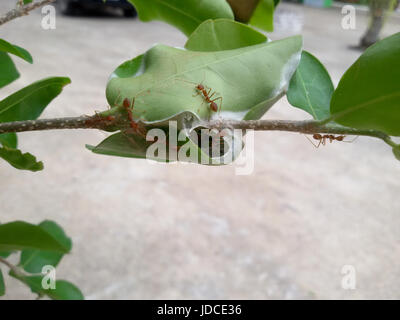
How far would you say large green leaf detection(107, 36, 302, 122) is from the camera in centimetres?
25

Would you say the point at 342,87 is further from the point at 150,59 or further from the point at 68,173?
the point at 68,173

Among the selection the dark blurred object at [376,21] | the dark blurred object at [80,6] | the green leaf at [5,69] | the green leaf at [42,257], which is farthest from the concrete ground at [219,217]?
the dark blurred object at [80,6]

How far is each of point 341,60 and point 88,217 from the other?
2.99 meters

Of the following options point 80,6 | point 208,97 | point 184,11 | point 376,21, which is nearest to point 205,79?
point 208,97

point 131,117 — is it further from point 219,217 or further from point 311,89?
point 219,217

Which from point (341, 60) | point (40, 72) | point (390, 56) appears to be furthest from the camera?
point (341, 60)

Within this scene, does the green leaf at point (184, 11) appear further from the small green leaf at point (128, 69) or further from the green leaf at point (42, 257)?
the green leaf at point (42, 257)

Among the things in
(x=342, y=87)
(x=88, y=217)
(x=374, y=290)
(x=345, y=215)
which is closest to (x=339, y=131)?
(x=342, y=87)

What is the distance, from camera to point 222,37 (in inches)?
12.2

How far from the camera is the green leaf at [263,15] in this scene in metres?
0.37

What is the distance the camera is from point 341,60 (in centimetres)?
393

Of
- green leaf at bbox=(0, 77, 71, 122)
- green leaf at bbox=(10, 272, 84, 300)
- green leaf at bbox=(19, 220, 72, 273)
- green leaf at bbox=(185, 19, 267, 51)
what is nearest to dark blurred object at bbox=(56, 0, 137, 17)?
green leaf at bbox=(19, 220, 72, 273)

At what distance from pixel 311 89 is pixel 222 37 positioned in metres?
0.07
